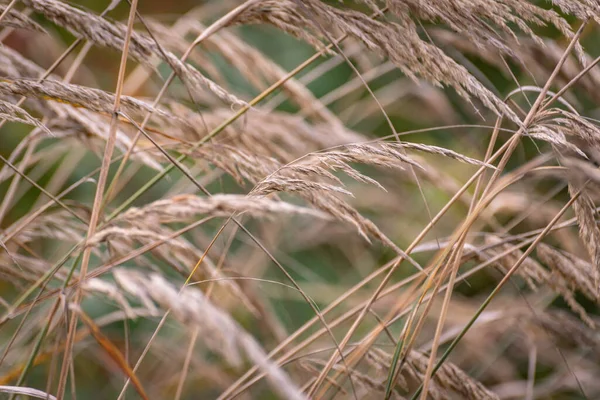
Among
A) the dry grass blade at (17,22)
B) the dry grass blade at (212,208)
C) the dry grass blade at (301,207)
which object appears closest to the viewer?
the dry grass blade at (212,208)

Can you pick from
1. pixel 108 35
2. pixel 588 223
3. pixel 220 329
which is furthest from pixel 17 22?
pixel 588 223

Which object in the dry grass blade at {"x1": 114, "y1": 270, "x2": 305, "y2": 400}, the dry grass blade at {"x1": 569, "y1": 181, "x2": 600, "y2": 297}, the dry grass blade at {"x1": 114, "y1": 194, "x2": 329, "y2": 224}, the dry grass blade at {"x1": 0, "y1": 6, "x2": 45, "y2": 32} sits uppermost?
the dry grass blade at {"x1": 0, "y1": 6, "x2": 45, "y2": 32}

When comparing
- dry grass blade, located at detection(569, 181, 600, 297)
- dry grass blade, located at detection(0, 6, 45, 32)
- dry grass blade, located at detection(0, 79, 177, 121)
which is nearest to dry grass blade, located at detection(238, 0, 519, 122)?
dry grass blade, located at detection(569, 181, 600, 297)

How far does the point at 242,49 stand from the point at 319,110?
263 millimetres

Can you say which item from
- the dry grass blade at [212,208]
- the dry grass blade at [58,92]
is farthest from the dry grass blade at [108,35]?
the dry grass blade at [212,208]

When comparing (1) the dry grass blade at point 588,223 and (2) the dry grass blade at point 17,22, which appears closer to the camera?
(1) the dry grass blade at point 588,223

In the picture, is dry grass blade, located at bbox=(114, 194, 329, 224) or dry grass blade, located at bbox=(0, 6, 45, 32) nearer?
dry grass blade, located at bbox=(114, 194, 329, 224)

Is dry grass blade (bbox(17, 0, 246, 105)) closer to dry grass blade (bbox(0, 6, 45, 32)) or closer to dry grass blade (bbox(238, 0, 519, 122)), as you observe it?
dry grass blade (bbox(0, 6, 45, 32))

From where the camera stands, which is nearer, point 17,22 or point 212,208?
point 212,208

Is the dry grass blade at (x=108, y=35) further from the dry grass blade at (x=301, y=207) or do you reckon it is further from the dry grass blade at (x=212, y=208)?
the dry grass blade at (x=212, y=208)

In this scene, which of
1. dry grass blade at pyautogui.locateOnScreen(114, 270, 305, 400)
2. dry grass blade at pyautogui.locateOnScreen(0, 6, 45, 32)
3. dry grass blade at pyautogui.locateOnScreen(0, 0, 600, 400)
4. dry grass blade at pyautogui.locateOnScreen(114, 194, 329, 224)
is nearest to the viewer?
dry grass blade at pyautogui.locateOnScreen(114, 270, 305, 400)

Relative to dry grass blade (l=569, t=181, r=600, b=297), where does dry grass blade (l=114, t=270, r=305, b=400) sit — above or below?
above

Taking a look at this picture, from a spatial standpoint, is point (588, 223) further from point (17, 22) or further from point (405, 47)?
point (17, 22)

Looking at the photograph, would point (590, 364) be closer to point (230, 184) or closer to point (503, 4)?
point (503, 4)
